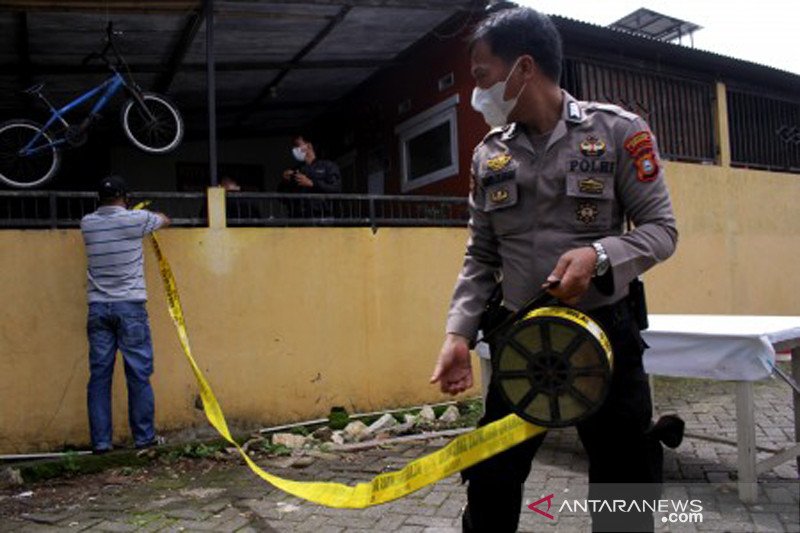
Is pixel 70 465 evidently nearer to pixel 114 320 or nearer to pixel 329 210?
pixel 114 320

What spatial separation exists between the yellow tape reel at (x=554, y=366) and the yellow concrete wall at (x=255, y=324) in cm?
438

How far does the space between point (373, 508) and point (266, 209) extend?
4.46 m

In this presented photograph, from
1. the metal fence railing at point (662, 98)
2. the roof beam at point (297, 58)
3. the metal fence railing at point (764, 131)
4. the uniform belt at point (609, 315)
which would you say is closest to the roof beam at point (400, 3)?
the roof beam at point (297, 58)

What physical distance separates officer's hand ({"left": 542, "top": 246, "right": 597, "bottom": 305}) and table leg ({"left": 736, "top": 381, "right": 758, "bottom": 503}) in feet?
8.08

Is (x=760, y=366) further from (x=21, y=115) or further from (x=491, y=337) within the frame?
(x=21, y=115)

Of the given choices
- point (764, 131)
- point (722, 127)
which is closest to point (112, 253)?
point (722, 127)

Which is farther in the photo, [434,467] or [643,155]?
[434,467]

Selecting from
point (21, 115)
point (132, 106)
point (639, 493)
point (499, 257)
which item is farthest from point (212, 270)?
point (21, 115)

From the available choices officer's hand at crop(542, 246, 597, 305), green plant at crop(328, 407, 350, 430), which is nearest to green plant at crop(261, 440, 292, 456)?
green plant at crop(328, 407, 350, 430)

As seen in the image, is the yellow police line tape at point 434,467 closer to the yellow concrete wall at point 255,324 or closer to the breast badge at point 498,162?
the breast badge at point 498,162

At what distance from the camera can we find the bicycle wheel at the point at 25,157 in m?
6.36

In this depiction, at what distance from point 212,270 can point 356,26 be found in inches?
123

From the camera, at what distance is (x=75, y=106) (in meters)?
6.79

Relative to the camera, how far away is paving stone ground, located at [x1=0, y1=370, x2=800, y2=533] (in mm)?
3689
